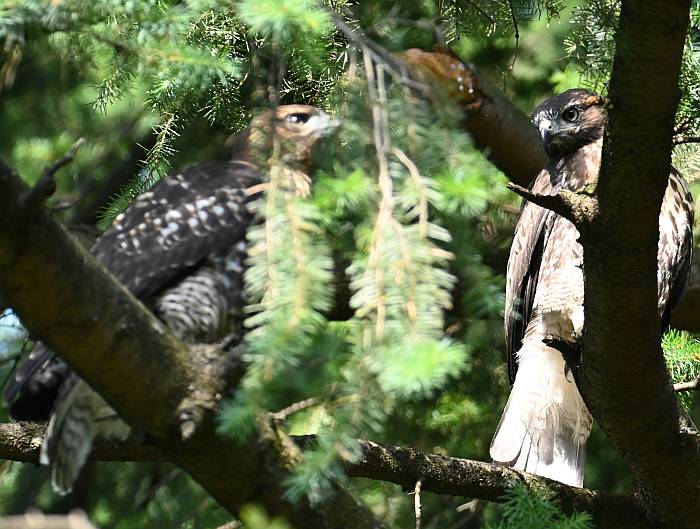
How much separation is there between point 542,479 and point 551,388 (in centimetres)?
82

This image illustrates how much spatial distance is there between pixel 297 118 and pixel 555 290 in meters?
1.38

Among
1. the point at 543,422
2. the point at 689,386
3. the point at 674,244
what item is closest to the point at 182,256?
the point at 543,422

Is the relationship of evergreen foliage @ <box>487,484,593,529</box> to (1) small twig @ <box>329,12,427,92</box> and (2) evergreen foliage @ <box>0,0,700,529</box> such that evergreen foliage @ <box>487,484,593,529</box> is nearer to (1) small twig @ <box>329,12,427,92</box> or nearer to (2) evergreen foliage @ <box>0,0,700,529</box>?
(2) evergreen foliage @ <box>0,0,700,529</box>

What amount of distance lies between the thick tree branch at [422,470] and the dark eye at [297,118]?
1.20 metres

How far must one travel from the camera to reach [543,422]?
4121mm

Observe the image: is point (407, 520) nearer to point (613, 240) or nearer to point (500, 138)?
point (500, 138)

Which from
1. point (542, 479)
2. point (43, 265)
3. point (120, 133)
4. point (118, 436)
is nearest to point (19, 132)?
point (120, 133)

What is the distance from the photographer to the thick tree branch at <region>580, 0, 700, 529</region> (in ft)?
7.64

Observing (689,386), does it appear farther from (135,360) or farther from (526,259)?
(135,360)

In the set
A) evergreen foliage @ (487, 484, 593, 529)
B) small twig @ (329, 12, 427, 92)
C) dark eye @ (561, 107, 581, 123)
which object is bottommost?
evergreen foliage @ (487, 484, 593, 529)

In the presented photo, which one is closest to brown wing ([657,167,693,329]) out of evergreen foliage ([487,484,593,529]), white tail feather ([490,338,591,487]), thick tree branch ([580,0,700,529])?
white tail feather ([490,338,591,487])

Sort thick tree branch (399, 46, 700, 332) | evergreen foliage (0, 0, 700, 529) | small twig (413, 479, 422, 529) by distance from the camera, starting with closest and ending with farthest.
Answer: evergreen foliage (0, 0, 700, 529) < small twig (413, 479, 422, 529) < thick tree branch (399, 46, 700, 332)

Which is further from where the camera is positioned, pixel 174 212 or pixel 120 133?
pixel 120 133

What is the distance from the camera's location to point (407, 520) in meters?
4.94
